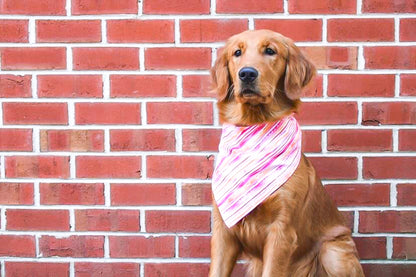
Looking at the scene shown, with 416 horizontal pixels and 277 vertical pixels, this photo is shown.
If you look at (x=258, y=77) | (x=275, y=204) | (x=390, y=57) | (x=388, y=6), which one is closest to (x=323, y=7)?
(x=388, y=6)

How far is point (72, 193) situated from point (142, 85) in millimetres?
722

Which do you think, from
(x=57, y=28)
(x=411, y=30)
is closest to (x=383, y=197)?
(x=411, y=30)

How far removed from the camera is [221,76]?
11.1 feet

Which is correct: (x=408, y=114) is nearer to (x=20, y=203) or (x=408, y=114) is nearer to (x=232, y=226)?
(x=232, y=226)

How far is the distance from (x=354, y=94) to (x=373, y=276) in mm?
1035

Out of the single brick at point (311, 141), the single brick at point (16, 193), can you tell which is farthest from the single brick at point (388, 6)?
the single brick at point (16, 193)

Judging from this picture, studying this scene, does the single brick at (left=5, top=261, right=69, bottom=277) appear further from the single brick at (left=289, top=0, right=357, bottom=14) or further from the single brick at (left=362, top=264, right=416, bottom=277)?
the single brick at (left=289, top=0, right=357, bottom=14)

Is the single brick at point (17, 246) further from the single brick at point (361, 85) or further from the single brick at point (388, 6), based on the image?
the single brick at point (388, 6)

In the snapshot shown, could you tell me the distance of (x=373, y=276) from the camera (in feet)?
12.5

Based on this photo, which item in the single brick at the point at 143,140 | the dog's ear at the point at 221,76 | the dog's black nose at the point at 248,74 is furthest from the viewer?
the single brick at the point at 143,140

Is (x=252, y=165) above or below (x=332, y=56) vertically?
below

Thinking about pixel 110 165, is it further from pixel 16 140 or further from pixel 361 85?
pixel 361 85

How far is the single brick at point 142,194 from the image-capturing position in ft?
12.4

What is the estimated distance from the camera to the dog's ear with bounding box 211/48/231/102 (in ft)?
11.1
